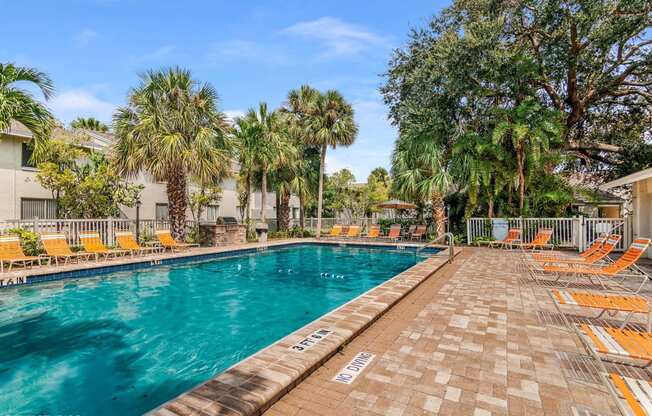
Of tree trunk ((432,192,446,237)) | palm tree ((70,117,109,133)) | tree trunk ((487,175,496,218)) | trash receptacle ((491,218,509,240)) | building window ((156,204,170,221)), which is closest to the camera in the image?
trash receptacle ((491,218,509,240))

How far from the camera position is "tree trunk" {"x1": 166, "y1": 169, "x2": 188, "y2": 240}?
44.3 feet

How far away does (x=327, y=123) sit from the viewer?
19125mm

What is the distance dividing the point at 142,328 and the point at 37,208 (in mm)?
12544

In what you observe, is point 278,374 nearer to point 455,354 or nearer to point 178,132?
point 455,354

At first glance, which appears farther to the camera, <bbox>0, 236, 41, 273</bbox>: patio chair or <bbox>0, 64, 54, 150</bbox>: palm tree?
<bbox>0, 236, 41, 273</bbox>: patio chair

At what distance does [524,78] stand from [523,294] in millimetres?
12664

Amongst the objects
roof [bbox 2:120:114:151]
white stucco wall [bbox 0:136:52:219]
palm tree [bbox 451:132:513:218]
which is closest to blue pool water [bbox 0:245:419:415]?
palm tree [bbox 451:132:513:218]

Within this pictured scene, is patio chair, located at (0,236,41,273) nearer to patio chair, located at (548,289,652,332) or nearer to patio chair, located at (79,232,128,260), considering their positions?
patio chair, located at (79,232,128,260)

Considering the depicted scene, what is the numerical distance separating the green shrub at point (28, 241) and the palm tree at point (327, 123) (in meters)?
12.0

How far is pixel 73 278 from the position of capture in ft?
28.7

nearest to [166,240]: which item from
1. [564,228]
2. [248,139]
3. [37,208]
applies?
[37,208]

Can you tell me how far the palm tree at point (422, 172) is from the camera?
50.5 feet

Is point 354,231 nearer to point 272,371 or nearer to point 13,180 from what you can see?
point 13,180

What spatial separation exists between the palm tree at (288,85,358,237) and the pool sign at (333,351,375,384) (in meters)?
15.5
